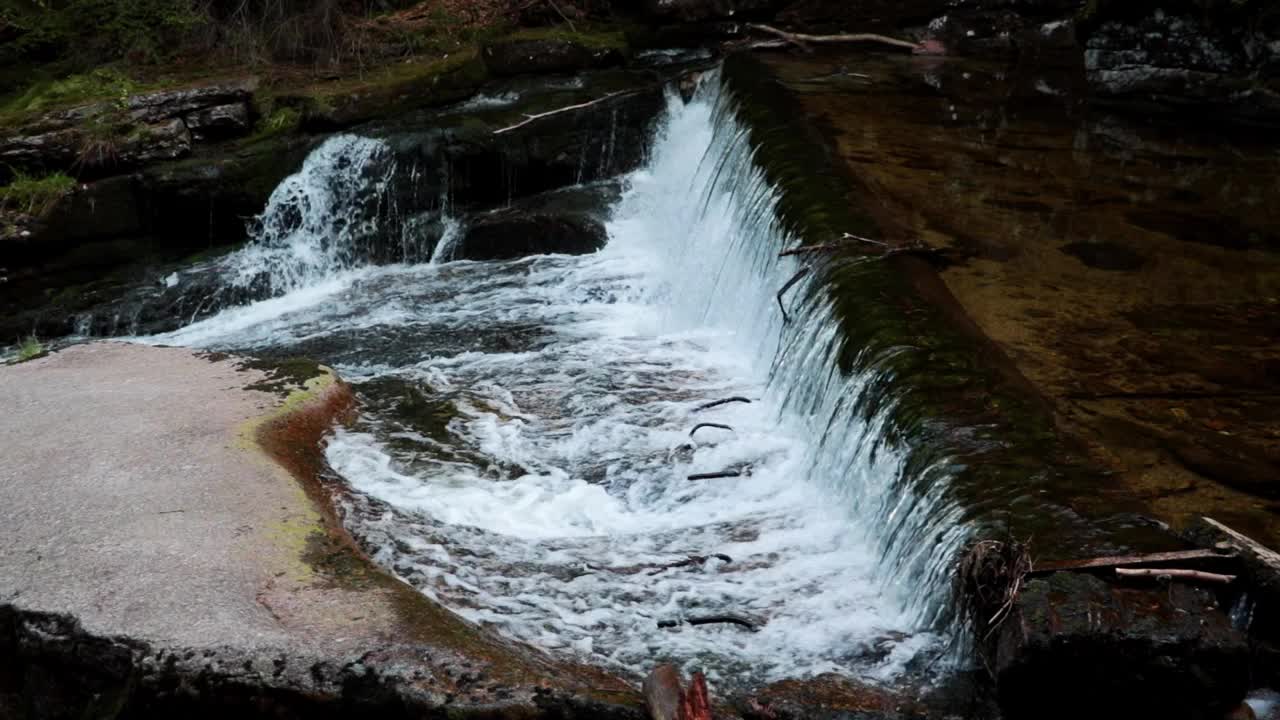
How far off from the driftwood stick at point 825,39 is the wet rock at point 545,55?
1.53 meters

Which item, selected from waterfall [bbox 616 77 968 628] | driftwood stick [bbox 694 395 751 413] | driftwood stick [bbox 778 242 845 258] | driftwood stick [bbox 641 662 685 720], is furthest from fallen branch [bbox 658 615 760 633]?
driftwood stick [bbox 778 242 845 258]

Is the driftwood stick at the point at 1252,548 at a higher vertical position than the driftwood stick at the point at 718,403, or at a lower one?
higher

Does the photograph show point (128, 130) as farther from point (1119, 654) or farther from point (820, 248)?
point (1119, 654)

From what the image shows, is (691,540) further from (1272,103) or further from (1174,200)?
(1272,103)

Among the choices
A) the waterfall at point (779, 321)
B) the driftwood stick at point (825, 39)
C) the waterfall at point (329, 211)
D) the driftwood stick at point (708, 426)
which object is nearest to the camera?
the waterfall at point (779, 321)

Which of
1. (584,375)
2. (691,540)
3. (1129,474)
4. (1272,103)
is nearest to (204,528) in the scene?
(691,540)

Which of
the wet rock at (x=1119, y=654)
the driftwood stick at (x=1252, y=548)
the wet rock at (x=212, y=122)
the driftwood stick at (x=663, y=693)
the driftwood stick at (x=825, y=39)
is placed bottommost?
the driftwood stick at (x=663, y=693)

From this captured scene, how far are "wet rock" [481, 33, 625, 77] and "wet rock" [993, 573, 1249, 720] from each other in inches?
356

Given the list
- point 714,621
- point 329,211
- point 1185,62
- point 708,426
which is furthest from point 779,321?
point 1185,62

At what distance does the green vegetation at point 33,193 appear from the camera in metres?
9.61

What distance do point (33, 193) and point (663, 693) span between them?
326 inches

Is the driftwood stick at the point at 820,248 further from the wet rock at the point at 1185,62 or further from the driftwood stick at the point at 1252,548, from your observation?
the wet rock at the point at 1185,62

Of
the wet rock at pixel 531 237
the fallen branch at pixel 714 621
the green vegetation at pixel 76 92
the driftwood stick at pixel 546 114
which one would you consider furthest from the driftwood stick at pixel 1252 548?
the green vegetation at pixel 76 92

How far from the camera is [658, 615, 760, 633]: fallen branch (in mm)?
4234
